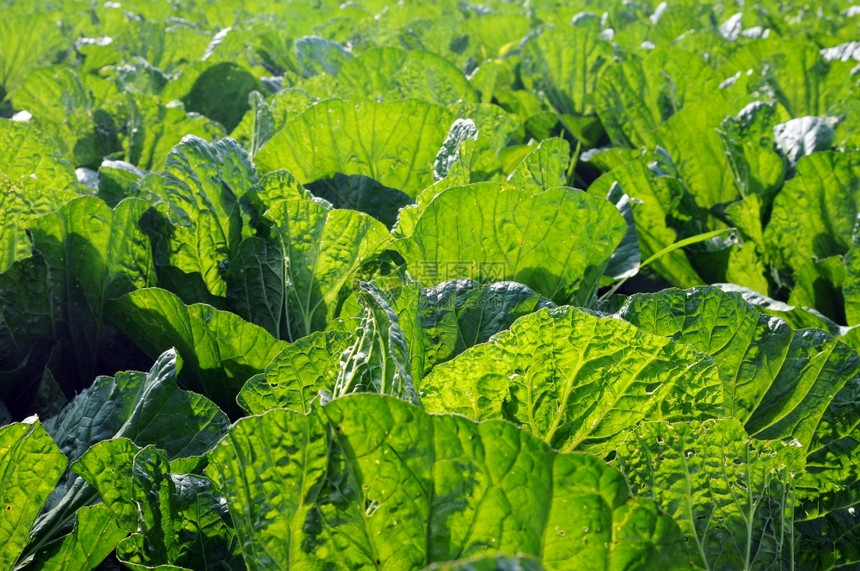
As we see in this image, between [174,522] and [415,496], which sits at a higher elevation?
[415,496]

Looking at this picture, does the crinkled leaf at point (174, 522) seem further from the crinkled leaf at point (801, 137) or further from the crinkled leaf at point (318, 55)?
the crinkled leaf at point (318, 55)

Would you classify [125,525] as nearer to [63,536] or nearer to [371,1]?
[63,536]

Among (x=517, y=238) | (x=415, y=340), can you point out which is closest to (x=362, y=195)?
(x=517, y=238)

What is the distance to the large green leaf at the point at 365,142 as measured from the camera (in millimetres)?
2141

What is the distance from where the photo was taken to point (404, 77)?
2.86 metres

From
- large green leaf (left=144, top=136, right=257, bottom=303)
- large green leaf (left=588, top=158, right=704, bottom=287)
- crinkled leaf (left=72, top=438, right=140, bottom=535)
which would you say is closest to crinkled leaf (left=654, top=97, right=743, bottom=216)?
large green leaf (left=588, top=158, right=704, bottom=287)

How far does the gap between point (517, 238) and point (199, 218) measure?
716 millimetres

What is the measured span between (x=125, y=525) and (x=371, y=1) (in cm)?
552

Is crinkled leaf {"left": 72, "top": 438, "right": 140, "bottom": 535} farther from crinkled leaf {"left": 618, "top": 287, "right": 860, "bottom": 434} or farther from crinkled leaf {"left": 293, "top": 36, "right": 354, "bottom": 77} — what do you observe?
crinkled leaf {"left": 293, "top": 36, "right": 354, "bottom": 77}

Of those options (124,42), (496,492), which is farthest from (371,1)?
(496,492)

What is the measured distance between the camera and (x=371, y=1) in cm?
622

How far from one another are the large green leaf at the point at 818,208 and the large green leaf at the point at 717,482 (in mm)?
1232

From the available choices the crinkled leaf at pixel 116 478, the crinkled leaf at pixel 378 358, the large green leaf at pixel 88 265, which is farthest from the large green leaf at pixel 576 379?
the large green leaf at pixel 88 265

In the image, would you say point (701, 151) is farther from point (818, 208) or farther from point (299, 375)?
point (299, 375)
